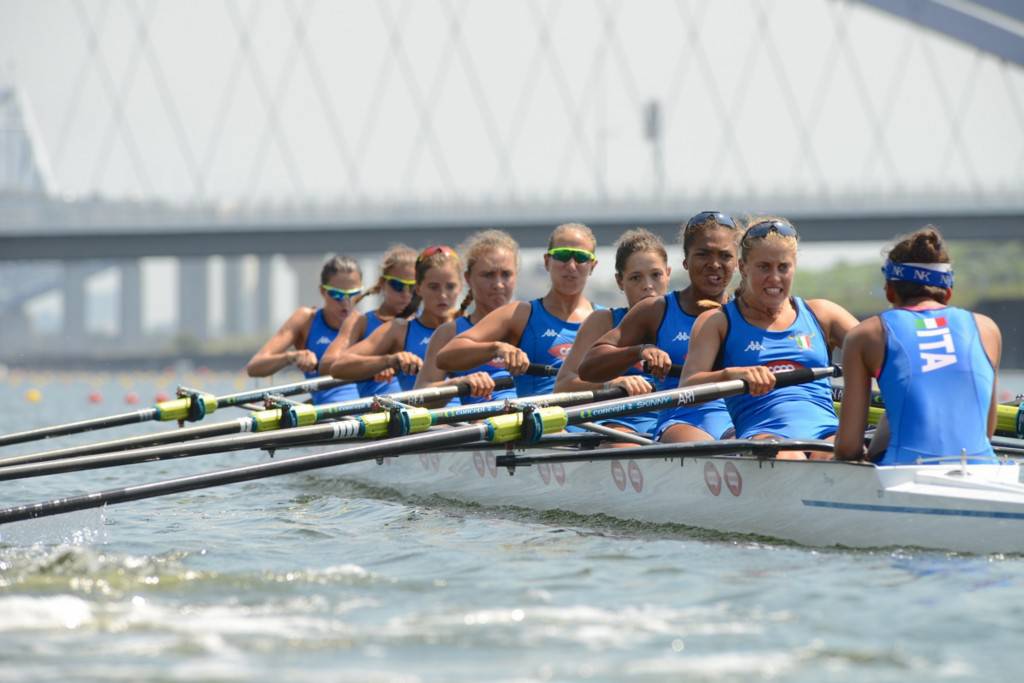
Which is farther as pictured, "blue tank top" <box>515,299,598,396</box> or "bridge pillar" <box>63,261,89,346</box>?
"bridge pillar" <box>63,261,89,346</box>

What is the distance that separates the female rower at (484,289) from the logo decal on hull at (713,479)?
8.07 feet

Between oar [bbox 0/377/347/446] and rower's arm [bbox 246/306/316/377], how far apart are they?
49cm

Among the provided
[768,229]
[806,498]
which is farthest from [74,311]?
[806,498]

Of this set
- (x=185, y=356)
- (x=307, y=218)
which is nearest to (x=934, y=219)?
(x=307, y=218)

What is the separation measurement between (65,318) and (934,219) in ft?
278

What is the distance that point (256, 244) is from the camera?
2029 inches

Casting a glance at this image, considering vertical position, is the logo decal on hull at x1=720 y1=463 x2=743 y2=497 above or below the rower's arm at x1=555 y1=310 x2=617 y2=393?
below

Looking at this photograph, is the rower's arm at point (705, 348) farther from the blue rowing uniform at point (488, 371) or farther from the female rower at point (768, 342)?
the blue rowing uniform at point (488, 371)

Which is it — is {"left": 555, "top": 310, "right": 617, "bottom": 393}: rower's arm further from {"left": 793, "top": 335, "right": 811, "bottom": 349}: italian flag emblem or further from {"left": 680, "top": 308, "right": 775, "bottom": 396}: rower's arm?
{"left": 793, "top": 335, "right": 811, "bottom": 349}: italian flag emblem

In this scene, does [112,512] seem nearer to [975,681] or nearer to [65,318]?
[975,681]

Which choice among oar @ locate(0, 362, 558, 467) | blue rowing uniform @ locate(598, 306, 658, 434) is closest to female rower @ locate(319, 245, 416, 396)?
oar @ locate(0, 362, 558, 467)

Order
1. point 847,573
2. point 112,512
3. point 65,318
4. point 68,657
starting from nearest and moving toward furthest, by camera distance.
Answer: point 68,657 < point 847,573 < point 112,512 < point 65,318

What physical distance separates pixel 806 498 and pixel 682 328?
1666mm

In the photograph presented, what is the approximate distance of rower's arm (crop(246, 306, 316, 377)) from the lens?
13.1 m
